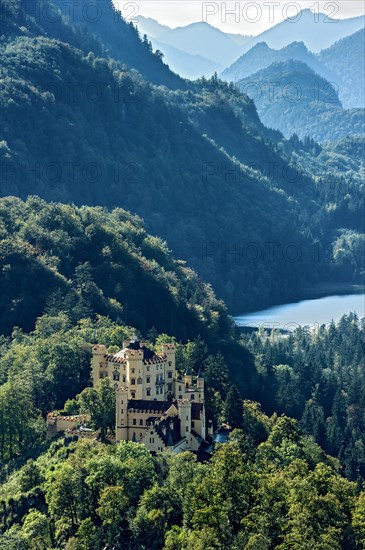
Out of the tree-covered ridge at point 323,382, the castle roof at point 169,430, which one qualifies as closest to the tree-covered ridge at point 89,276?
the tree-covered ridge at point 323,382

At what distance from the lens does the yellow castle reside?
8038 cm

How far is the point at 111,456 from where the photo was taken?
75.3 meters

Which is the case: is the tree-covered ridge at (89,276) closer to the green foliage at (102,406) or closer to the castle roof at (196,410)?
the green foliage at (102,406)

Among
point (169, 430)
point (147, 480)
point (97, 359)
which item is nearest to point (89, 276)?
A: point (97, 359)

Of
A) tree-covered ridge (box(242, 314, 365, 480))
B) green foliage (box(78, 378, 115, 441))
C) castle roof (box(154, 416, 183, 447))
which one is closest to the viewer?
castle roof (box(154, 416, 183, 447))

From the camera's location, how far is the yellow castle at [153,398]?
264ft

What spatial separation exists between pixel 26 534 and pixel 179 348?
36925mm

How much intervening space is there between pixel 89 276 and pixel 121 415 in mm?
57400

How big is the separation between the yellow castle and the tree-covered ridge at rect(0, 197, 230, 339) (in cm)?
3334

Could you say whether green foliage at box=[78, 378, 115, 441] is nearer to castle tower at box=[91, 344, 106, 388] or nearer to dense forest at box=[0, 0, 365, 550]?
dense forest at box=[0, 0, 365, 550]

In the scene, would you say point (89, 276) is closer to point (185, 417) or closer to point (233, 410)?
point (233, 410)

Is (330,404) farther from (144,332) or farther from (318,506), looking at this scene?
(318,506)

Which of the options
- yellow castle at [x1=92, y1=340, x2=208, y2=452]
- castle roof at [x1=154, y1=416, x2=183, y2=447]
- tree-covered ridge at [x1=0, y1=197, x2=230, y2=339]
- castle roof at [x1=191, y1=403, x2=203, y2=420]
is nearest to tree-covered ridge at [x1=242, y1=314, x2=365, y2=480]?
tree-covered ridge at [x1=0, y1=197, x2=230, y2=339]

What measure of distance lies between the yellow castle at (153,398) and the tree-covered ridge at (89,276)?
33.3 meters
